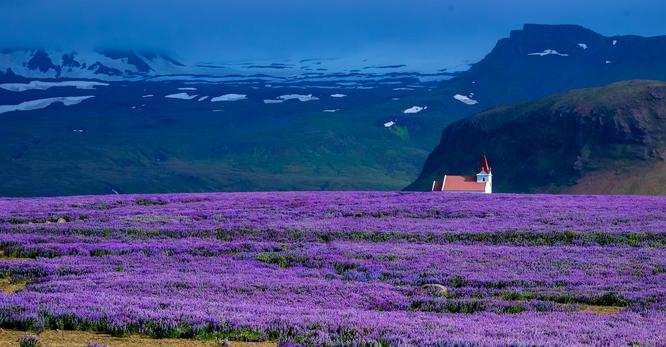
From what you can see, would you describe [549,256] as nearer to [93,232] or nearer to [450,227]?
[450,227]

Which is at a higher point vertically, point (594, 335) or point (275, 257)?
point (594, 335)

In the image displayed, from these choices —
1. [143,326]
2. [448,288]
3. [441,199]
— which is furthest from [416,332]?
[441,199]

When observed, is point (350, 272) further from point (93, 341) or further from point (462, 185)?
point (462, 185)

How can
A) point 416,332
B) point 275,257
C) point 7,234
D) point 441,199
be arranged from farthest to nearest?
point 441,199 → point 7,234 → point 275,257 → point 416,332

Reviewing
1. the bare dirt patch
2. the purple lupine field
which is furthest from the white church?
the bare dirt patch

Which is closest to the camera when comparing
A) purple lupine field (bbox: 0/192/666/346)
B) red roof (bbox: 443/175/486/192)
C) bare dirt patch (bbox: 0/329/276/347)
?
bare dirt patch (bbox: 0/329/276/347)

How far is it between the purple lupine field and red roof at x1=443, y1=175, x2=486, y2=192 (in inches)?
1626

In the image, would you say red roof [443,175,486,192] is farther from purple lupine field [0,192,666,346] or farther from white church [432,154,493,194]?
purple lupine field [0,192,666,346]

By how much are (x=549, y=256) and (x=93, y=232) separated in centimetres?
1992

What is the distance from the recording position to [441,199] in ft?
182

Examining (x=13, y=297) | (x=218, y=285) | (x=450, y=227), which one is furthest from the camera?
(x=450, y=227)

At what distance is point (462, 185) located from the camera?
95.1 meters

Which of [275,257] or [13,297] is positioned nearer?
[13,297]

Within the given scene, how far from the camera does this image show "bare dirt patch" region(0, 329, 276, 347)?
15.1 meters
